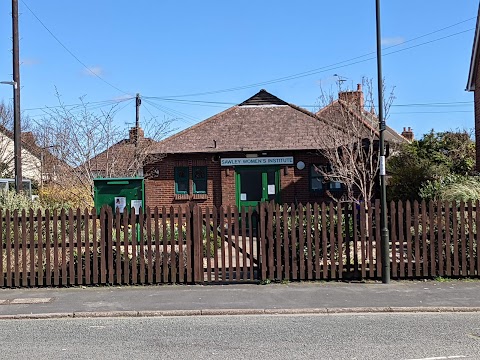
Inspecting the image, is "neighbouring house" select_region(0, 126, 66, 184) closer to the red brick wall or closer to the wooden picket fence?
the red brick wall

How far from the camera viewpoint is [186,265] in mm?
10898

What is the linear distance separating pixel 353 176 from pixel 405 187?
2.96 metres

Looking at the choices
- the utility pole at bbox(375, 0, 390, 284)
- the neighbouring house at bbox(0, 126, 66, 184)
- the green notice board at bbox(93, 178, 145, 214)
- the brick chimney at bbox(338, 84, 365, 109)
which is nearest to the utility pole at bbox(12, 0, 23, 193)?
the green notice board at bbox(93, 178, 145, 214)

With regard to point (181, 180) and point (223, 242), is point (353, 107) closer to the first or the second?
point (181, 180)

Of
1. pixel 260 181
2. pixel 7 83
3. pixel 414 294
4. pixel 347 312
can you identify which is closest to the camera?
pixel 347 312

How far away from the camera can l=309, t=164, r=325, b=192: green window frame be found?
21375 mm

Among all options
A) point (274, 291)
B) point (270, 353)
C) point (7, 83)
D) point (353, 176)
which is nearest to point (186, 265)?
point (274, 291)

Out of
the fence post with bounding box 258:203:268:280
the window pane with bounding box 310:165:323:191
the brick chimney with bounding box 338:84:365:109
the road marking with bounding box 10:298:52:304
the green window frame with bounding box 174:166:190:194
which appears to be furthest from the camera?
the green window frame with bounding box 174:166:190:194

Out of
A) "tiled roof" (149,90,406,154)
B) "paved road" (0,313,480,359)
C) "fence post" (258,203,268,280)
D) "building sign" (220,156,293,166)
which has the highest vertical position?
"tiled roof" (149,90,406,154)

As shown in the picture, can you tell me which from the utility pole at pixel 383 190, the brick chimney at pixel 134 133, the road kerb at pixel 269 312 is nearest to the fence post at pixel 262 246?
the road kerb at pixel 269 312

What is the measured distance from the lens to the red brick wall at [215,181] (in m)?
21.4

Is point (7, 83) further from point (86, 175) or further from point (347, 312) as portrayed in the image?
point (347, 312)

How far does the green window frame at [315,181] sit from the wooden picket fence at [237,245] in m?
10.3

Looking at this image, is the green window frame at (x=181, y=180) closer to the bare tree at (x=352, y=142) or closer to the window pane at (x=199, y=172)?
the window pane at (x=199, y=172)
